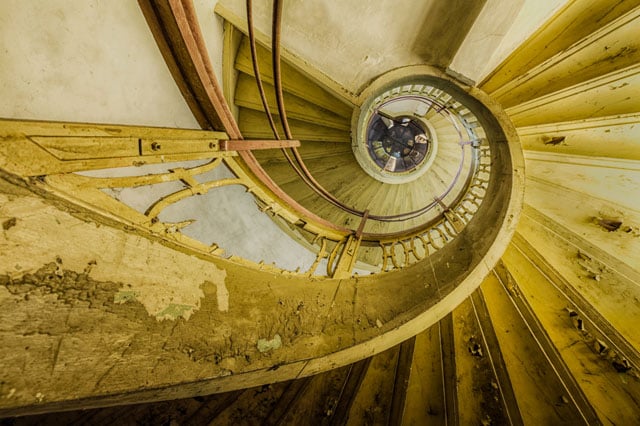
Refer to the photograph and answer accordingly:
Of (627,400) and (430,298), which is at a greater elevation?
(430,298)

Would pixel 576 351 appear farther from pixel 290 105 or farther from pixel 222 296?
pixel 290 105

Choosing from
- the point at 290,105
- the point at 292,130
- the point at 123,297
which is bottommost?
the point at 123,297

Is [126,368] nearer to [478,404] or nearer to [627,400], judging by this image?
[478,404]

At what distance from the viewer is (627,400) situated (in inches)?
60.0

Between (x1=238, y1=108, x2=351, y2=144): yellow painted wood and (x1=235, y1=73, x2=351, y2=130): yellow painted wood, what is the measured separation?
17 centimetres

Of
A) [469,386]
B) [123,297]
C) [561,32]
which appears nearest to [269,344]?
[123,297]

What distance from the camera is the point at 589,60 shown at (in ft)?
6.65

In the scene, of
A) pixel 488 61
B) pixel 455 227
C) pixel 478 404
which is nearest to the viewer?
pixel 478 404

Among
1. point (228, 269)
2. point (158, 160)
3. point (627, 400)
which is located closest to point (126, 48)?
point (158, 160)

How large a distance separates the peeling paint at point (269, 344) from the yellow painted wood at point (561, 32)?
11.0 feet

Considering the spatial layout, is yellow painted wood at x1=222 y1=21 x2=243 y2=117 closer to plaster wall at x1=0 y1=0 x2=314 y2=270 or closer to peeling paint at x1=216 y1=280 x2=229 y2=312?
plaster wall at x1=0 y1=0 x2=314 y2=270

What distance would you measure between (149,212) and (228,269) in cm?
47

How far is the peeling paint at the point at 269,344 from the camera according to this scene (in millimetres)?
1090

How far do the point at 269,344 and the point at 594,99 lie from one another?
10.9 feet
